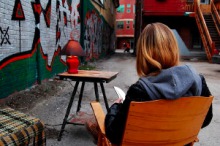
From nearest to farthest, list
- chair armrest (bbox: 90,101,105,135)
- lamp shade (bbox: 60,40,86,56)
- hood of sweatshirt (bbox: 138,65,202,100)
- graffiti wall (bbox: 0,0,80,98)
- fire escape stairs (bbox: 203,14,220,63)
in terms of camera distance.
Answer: hood of sweatshirt (bbox: 138,65,202,100), chair armrest (bbox: 90,101,105,135), lamp shade (bbox: 60,40,86,56), graffiti wall (bbox: 0,0,80,98), fire escape stairs (bbox: 203,14,220,63)

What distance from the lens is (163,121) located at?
1.43m

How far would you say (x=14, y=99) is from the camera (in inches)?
184

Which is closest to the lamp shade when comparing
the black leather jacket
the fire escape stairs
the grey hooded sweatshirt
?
the black leather jacket

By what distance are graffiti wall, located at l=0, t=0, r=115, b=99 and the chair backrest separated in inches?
140

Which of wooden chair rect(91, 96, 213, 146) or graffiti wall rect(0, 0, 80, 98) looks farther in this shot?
graffiti wall rect(0, 0, 80, 98)

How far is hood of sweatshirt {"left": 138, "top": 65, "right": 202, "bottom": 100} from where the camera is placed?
1.34 meters

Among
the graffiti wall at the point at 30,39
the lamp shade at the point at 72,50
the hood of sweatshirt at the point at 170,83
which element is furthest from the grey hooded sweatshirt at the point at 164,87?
the graffiti wall at the point at 30,39

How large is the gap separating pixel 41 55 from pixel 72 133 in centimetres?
330

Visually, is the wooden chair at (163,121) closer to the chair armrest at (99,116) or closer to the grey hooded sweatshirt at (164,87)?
the grey hooded sweatshirt at (164,87)

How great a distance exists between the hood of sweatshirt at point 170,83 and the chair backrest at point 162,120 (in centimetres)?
5

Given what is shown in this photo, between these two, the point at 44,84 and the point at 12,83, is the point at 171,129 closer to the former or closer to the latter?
the point at 12,83

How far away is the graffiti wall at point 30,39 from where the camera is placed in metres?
4.47

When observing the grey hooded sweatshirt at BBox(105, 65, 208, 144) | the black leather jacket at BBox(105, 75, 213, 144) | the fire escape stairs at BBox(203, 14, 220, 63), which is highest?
the fire escape stairs at BBox(203, 14, 220, 63)

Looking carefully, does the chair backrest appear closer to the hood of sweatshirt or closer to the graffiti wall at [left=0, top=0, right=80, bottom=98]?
the hood of sweatshirt
